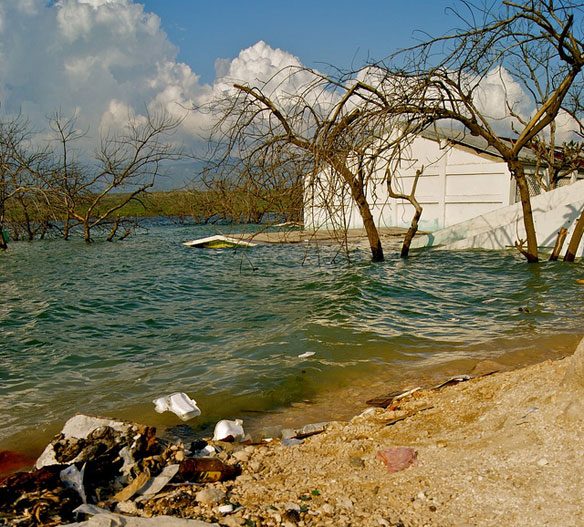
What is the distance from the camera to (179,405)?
4719 mm

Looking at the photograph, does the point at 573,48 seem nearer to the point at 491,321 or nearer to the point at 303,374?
the point at 491,321

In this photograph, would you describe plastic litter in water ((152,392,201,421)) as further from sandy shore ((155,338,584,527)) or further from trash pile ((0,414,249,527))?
sandy shore ((155,338,584,527))

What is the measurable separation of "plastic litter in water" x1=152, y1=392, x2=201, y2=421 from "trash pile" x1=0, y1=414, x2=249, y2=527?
1.13m

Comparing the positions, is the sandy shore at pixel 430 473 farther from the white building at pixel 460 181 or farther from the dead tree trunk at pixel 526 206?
the white building at pixel 460 181

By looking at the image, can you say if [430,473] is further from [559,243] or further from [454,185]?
[454,185]

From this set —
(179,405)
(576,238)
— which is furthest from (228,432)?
(576,238)

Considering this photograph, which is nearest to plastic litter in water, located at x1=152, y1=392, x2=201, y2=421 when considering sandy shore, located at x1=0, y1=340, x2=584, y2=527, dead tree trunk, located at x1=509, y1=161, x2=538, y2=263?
sandy shore, located at x1=0, y1=340, x2=584, y2=527

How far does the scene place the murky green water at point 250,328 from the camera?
537 cm

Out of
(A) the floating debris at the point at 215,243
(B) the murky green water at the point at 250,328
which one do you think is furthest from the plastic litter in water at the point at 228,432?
(A) the floating debris at the point at 215,243

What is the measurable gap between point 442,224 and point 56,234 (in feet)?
64.9

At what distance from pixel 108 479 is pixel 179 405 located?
1804 mm

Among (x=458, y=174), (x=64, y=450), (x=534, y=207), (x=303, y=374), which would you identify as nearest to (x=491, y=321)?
(x=303, y=374)

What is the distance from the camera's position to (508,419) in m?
3.09

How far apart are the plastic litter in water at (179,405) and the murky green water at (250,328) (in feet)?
0.31
